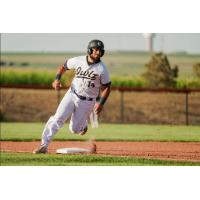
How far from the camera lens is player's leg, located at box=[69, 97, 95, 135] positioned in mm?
15203

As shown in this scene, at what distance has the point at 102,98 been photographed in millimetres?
14695

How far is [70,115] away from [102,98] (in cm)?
82

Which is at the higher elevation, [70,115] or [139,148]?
[70,115]

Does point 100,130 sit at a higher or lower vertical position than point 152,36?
lower

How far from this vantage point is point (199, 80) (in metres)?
16.7

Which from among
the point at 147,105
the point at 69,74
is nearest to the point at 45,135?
the point at 69,74

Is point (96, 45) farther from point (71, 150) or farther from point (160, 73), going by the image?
point (160, 73)

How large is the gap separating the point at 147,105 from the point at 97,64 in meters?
3.88

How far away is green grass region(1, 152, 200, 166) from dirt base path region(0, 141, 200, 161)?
0.57 m

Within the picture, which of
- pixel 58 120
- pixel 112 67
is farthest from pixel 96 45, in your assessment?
pixel 112 67

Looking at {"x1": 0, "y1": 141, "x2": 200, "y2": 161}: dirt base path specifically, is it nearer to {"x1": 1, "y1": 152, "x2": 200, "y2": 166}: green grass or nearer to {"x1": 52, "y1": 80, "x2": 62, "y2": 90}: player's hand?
{"x1": 1, "y1": 152, "x2": 200, "y2": 166}: green grass

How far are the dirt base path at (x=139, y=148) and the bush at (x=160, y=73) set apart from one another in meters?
1.16
